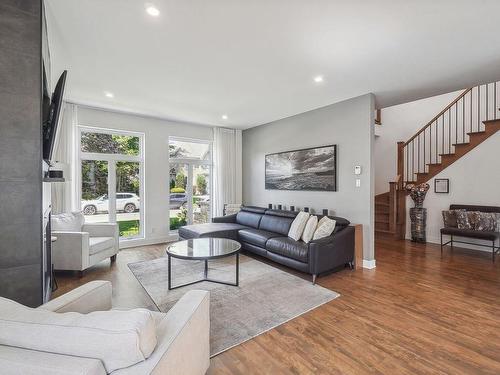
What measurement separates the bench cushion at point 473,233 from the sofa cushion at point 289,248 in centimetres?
331

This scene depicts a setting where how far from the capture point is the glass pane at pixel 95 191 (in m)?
4.91

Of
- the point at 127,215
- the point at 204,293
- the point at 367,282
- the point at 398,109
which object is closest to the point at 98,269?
the point at 127,215

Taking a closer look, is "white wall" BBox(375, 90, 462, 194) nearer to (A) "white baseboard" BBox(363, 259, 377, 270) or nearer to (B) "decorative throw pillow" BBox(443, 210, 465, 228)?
(B) "decorative throw pillow" BBox(443, 210, 465, 228)

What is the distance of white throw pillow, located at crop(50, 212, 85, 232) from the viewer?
383cm

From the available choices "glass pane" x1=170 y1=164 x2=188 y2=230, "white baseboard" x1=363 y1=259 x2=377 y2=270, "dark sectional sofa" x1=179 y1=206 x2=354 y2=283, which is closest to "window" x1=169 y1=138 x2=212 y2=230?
"glass pane" x1=170 y1=164 x2=188 y2=230

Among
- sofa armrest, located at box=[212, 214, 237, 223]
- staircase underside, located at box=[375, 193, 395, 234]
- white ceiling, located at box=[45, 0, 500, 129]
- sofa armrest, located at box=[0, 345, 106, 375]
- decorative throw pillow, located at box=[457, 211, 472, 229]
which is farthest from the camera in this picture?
staircase underside, located at box=[375, 193, 395, 234]

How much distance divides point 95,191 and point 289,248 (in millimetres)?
3963

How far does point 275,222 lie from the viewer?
4762 millimetres

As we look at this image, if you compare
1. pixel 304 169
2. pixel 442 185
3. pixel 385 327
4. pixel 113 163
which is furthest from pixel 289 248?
pixel 442 185

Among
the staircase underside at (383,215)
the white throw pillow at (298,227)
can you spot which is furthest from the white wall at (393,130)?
the white throw pillow at (298,227)

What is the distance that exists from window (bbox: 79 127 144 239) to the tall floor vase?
6.06 m

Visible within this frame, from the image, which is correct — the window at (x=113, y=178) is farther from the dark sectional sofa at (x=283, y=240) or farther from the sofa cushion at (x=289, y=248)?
the sofa cushion at (x=289, y=248)

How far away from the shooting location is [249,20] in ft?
7.38

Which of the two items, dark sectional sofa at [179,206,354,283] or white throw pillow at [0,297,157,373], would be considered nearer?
white throw pillow at [0,297,157,373]
